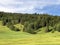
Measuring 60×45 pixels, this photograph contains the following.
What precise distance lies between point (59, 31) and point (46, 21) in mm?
24347

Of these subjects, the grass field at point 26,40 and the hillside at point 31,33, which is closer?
the grass field at point 26,40

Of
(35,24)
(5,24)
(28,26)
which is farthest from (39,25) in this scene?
(5,24)

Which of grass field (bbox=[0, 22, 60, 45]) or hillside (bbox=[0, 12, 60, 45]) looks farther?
hillside (bbox=[0, 12, 60, 45])

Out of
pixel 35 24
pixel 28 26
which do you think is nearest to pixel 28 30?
pixel 28 26

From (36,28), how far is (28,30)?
35.1 ft

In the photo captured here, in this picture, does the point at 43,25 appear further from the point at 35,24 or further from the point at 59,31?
the point at 59,31

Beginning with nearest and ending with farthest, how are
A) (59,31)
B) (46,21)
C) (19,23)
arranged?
(59,31)
(46,21)
(19,23)

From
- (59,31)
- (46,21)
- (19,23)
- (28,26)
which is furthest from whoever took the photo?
(19,23)

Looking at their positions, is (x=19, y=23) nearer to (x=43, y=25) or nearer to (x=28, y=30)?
(x=43, y=25)

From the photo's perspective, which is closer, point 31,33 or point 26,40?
point 26,40

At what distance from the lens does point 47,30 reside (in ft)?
297

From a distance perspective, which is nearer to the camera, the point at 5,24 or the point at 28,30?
the point at 28,30

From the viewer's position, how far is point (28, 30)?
90.9 meters

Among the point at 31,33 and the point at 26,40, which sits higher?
the point at 26,40
